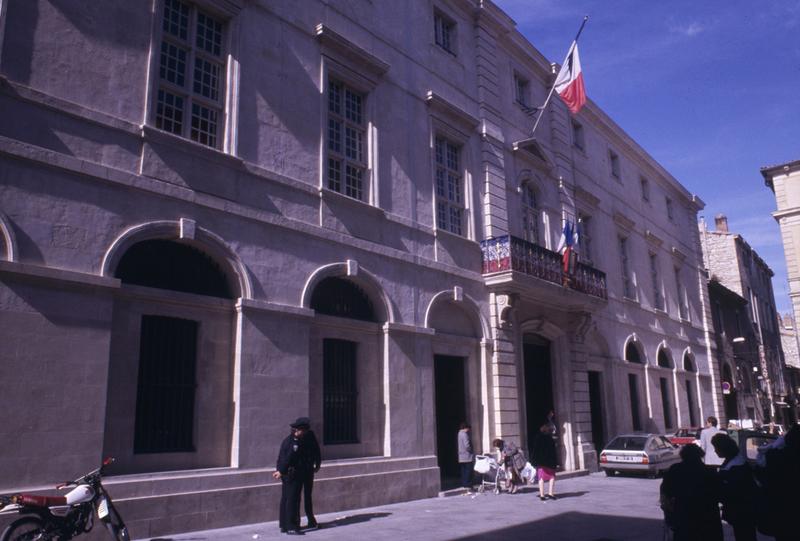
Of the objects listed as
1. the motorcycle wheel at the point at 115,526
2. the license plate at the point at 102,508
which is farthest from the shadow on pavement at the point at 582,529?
the license plate at the point at 102,508

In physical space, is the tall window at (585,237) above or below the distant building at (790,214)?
below

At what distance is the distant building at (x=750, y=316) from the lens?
134 feet

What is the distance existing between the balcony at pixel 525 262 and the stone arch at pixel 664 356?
31.3 ft

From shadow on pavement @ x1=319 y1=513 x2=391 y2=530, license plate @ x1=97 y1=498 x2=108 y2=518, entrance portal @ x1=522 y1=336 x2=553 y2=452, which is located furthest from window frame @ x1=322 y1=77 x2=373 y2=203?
entrance portal @ x1=522 y1=336 x2=553 y2=452

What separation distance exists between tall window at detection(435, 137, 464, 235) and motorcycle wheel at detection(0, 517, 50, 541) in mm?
11264

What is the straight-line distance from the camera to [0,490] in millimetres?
7961

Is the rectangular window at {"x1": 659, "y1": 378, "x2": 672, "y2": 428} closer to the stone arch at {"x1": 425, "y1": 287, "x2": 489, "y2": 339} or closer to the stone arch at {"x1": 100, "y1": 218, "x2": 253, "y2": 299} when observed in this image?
the stone arch at {"x1": 425, "y1": 287, "x2": 489, "y2": 339}

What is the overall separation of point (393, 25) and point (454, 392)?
926cm

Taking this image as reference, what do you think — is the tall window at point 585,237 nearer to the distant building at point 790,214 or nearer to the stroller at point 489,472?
the stroller at point 489,472

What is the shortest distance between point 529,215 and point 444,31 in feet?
20.2

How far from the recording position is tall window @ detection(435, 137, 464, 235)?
1706cm

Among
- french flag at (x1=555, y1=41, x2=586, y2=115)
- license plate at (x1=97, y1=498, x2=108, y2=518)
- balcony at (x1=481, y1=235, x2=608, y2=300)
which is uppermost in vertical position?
french flag at (x1=555, y1=41, x2=586, y2=115)

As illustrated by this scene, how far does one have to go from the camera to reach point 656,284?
30016mm

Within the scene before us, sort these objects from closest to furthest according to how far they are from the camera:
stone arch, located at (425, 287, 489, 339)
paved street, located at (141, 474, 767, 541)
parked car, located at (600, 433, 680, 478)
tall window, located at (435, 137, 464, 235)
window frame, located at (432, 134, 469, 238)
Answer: paved street, located at (141, 474, 767, 541) < stone arch, located at (425, 287, 489, 339) < window frame, located at (432, 134, 469, 238) < tall window, located at (435, 137, 464, 235) < parked car, located at (600, 433, 680, 478)
